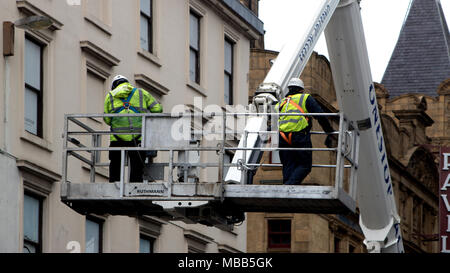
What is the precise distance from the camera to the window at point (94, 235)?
32.5 meters

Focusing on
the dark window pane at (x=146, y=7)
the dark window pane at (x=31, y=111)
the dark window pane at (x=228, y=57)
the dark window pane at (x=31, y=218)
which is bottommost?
the dark window pane at (x=31, y=218)

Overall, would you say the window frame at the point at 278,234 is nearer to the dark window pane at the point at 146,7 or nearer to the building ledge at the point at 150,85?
the building ledge at the point at 150,85

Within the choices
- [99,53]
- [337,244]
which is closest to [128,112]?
[99,53]

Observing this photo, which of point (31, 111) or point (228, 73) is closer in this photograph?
point (31, 111)

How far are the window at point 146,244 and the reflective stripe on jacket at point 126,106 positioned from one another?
39.8 feet

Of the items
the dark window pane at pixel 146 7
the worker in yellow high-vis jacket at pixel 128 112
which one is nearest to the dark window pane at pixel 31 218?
the worker in yellow high-vis jacket at pixel 128 112

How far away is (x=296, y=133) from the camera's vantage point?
22.7m

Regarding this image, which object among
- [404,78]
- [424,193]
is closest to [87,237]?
[424,193]

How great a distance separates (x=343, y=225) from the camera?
190 ft

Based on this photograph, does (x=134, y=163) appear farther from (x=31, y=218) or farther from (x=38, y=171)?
(x=31, y=218)

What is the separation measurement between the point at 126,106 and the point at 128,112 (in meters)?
0.13

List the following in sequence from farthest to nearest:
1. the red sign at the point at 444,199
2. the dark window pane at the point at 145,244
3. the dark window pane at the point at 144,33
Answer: the red sign at the point at 444,199 → the dark window pane at the point at 144,33 → the dark window pane at the point at 145,244
